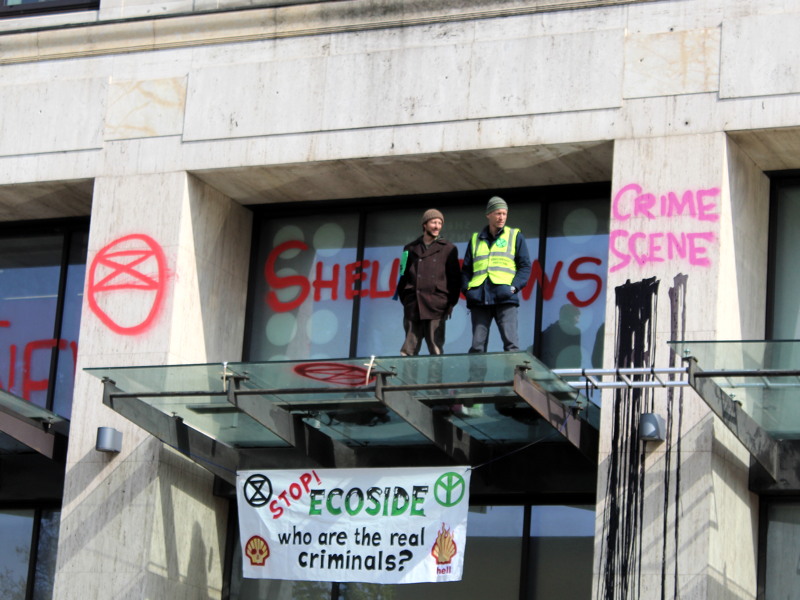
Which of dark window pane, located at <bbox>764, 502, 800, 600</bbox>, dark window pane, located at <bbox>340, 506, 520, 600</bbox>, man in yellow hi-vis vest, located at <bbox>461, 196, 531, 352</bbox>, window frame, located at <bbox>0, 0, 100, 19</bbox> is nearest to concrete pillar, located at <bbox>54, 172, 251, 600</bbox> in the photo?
dark window pane, located at <bbox>340, 506, 520, 600</bbox>

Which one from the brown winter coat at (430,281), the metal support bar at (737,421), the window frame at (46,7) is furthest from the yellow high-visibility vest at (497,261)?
the window frame at (46,7)

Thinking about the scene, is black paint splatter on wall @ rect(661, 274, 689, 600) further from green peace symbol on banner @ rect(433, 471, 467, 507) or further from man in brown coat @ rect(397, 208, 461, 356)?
man in brown coat @ rect(397, 208, 461, 356)

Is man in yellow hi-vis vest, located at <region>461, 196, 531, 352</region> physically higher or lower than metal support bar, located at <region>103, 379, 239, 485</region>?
higher

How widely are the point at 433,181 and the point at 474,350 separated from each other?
251 cm

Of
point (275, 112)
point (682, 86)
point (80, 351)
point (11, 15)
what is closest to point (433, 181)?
point (275, 112)

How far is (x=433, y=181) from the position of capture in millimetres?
18125

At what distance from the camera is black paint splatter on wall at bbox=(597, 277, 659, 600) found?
15164 mm

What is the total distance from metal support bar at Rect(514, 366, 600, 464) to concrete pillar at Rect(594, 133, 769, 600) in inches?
10.5

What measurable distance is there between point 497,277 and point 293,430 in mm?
2554

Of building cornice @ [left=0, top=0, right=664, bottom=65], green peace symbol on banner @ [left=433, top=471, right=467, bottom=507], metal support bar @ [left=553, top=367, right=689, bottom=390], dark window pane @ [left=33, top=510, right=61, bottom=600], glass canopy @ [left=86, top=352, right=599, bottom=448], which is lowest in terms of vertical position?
dark window pane @ [left=33, top=510, right=61, bottom=600]

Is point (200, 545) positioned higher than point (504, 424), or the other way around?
point (504, 424)

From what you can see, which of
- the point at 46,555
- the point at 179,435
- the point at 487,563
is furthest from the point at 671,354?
the point at 46,555

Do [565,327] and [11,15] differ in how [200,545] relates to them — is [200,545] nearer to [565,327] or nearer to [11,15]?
[565,327]

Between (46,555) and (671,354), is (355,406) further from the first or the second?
(46,555)
